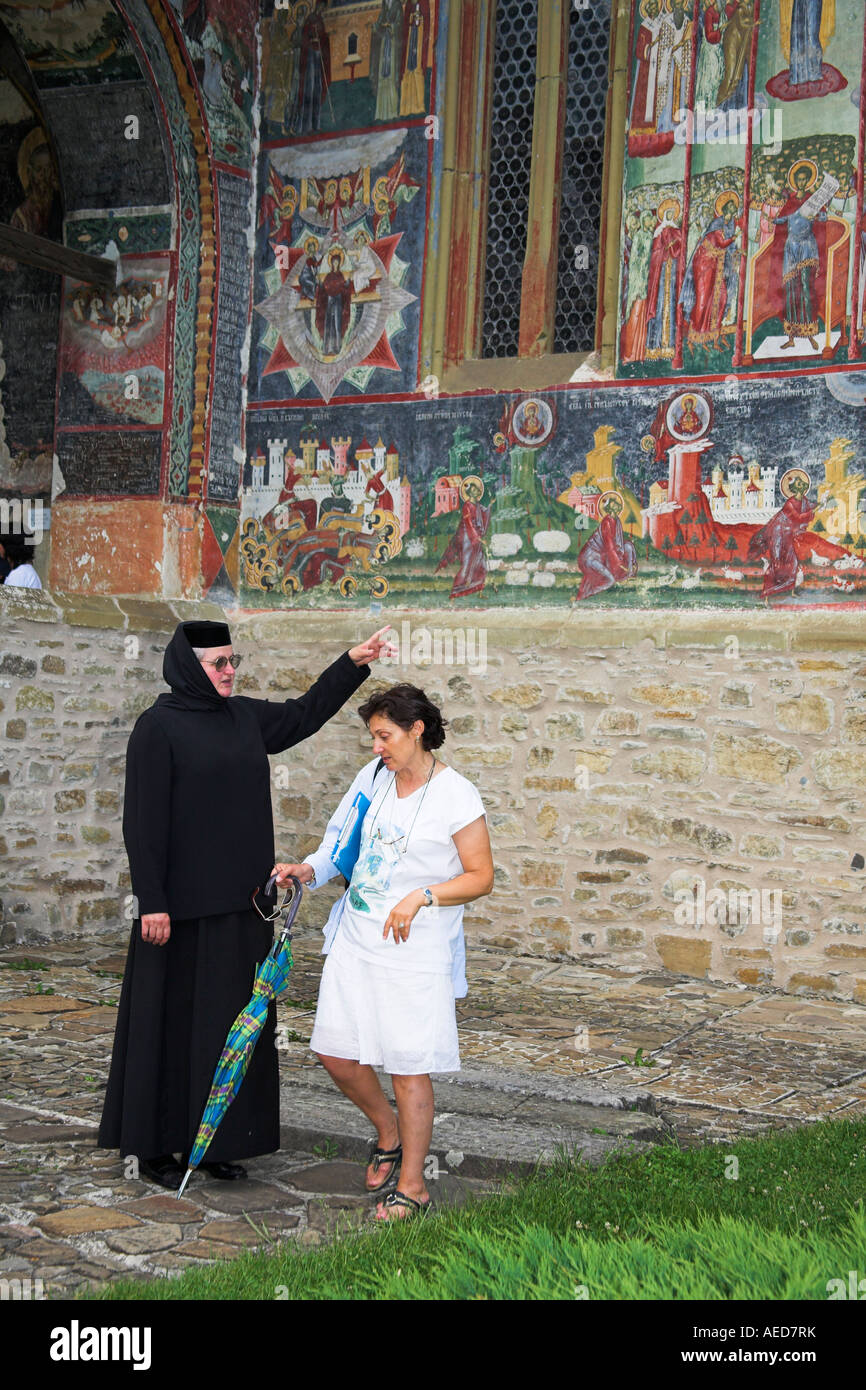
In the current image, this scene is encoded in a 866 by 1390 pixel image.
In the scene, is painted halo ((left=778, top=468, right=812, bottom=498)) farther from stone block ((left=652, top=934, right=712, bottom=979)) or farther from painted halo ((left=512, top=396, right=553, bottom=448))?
stone block ((left=652, top=934, right=712, bottom=979))

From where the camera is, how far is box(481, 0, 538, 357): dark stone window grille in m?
9.42

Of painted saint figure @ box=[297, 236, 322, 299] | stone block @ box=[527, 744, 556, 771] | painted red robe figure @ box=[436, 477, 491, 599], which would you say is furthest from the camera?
painted saint figure @ box=[297, 236, 322, 299]

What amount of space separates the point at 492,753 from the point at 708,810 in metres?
1.42

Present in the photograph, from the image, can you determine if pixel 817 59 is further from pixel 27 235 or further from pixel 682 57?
pixel 27 235

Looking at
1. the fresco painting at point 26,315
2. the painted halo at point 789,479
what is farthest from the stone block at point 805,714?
the fresco painting at point 26,315

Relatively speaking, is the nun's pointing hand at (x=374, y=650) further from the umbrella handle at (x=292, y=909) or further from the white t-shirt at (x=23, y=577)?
the white t-shirt at (x=23, y=577)

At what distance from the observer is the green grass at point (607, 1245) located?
333 centimetres

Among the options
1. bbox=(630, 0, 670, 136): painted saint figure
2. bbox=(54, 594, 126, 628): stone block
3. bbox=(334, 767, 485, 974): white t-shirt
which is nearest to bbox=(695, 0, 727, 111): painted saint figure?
bbox=(630, 0, 670, 136): painted saint figure

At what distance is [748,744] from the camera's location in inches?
324

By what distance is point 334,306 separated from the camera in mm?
9820

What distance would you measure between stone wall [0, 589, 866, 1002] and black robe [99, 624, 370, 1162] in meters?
4.02

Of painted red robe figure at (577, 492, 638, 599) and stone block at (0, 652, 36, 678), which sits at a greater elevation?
painted red robe figure at (577, 492, 638, 599)

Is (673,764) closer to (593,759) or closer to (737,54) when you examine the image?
(593,759)

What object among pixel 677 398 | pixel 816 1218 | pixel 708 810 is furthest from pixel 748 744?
pixel 816 1218
